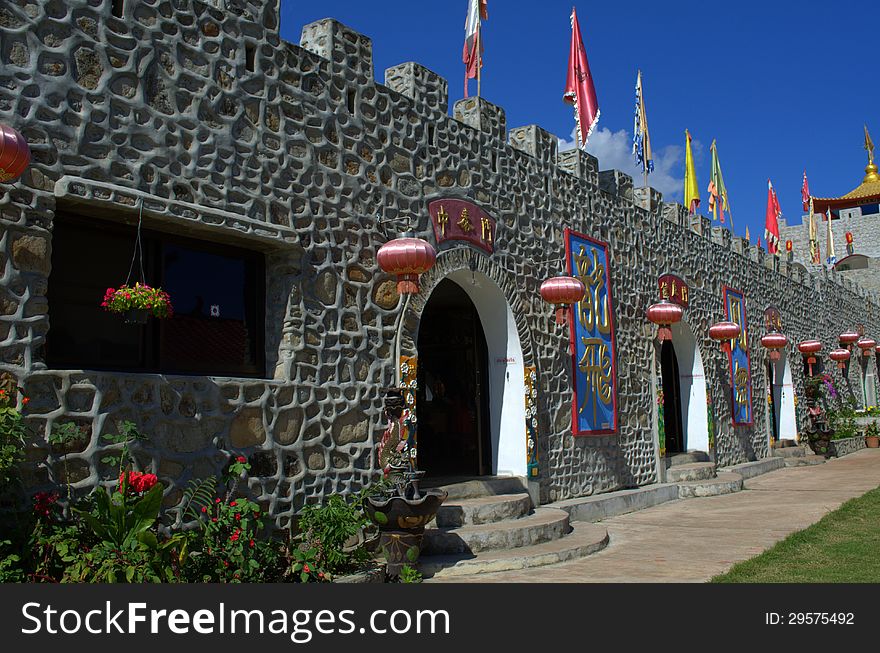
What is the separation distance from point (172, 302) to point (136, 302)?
1.02 m

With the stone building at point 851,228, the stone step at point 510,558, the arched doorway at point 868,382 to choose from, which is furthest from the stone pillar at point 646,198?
the stone building at point 851,228

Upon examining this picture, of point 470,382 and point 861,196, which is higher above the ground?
point 861,196

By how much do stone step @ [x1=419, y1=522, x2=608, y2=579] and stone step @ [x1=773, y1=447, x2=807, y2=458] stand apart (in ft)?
43.1

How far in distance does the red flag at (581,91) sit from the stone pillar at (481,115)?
2598 millimetres

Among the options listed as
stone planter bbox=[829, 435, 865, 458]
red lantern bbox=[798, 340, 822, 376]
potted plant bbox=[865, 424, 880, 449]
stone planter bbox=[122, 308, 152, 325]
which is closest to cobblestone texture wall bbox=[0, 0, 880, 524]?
stone planter bbox=[122, 308, 152, 325]

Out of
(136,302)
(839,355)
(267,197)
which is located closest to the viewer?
(136,302)

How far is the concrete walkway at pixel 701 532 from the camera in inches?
280

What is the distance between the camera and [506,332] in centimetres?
1046

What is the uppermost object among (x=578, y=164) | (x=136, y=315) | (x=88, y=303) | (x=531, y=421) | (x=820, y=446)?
(x=578, y=164)

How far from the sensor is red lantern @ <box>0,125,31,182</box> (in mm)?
4750

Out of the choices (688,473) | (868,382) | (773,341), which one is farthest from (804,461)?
(868,382)

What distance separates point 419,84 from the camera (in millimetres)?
9203

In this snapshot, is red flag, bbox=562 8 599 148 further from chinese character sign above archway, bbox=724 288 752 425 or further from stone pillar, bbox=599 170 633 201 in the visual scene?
chinese character sign above archway, bbox=724 288 752 425

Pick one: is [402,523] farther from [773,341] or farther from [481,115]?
[773,341]
